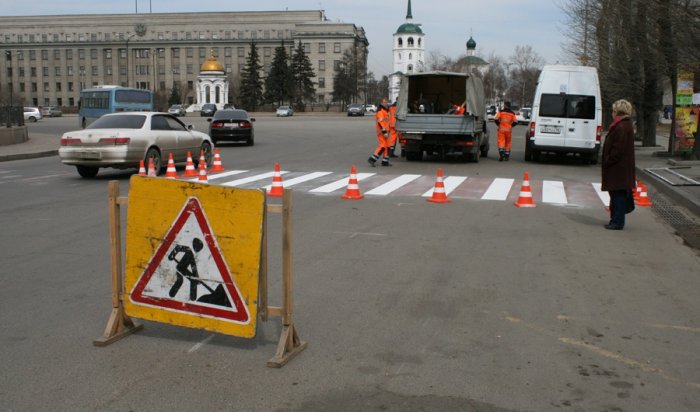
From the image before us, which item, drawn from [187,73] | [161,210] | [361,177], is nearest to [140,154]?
[361,177]

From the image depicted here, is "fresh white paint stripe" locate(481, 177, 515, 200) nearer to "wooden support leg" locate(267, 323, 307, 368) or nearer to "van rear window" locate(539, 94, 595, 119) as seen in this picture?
"van rear window" locate(539, 94, 595, 119)

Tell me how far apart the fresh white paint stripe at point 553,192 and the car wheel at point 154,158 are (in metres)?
8.83

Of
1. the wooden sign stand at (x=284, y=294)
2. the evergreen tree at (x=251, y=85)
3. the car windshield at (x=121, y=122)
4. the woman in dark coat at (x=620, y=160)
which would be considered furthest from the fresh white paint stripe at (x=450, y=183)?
the evergreen tree at (x=251, y=85)

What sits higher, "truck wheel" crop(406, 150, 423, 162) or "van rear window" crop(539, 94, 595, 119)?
"van rear window" crop(539, 94, 595, 119)

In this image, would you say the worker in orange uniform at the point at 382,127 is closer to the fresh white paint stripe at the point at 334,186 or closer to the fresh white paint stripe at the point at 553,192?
the fresh white paint stripe at the point at 334,186

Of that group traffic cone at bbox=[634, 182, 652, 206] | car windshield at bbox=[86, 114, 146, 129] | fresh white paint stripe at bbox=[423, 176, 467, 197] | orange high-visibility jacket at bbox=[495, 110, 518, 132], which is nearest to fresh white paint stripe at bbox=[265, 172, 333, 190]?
fresh white paint stripe at bbox=[423, 176, 467, 197]

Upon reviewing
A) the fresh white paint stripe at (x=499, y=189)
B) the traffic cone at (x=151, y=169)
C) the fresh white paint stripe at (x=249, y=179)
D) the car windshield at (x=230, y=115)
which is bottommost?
the fresh white paint stripe at (x=499, y=189)

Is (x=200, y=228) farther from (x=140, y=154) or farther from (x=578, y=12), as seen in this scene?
(x=578, y=12)

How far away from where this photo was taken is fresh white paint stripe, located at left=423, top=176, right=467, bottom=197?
1414 centimetres

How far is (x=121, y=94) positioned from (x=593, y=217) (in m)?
32.9

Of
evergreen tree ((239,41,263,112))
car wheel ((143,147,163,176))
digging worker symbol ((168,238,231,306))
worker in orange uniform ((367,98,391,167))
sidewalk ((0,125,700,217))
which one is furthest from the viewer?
evergreen tree ((239,41,263,112))

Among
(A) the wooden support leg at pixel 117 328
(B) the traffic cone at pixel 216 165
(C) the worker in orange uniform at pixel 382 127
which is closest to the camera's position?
(A) the wooden support leg at pixel 117 328

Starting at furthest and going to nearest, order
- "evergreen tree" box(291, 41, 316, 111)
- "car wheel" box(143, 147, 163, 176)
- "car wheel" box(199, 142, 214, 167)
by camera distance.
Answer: "evergreen tree" box(291, 41, 316, 111)
"car wheel" box(199, 142, 214, 167)
"car wheel" box(143, 147, 163, 176)

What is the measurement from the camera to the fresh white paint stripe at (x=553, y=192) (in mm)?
13289
